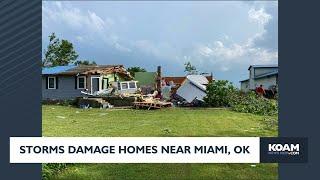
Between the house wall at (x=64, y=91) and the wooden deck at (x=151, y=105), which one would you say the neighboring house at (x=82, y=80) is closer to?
the house wall at (x=64, y=91)

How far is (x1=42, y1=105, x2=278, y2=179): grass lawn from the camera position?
649 centimetres

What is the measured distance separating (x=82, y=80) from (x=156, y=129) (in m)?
1.52

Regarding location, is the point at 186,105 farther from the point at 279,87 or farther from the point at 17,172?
the point at 17,172

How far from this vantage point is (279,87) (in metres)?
5.99

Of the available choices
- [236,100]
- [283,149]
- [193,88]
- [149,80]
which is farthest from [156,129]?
[236,100]

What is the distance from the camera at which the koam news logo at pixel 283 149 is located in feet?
19.5

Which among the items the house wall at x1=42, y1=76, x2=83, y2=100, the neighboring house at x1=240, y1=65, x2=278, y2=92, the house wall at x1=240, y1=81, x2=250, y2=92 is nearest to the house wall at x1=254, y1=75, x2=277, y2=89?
the neighboring house at x1=240, y1=65, x2=278, y2=92

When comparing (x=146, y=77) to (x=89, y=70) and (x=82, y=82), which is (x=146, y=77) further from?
(x=82, y=82)

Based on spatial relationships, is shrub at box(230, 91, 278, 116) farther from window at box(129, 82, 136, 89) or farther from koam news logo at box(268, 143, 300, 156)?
window at box(129, 82, 136, 89)

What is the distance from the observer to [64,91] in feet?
26.7

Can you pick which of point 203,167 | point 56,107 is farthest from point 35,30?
point 203,167

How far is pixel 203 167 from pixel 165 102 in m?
1.88

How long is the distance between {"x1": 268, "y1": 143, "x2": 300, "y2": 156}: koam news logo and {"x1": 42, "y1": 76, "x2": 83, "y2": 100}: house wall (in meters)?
2.90

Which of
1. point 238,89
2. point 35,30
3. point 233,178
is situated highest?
point 35,30
